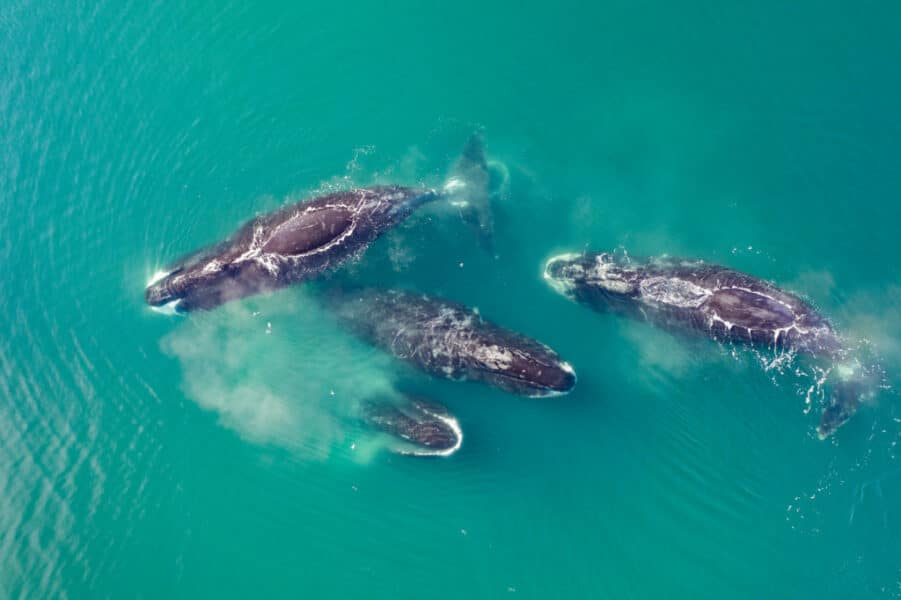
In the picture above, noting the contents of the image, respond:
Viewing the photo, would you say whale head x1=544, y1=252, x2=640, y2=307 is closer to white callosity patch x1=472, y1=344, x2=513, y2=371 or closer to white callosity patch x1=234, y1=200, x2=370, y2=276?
white callosity patch x1=472, y1=344, x2=513, y2=371

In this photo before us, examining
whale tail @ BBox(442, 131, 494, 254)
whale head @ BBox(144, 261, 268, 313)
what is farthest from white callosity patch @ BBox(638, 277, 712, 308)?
whale head @ BBox(144, 261, 268, 313)

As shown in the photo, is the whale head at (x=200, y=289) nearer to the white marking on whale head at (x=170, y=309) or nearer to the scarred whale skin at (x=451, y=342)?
the white marking on whale head at (x=170, y=309)

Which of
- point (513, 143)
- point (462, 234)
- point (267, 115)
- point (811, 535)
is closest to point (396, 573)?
Result: point (462, 234)

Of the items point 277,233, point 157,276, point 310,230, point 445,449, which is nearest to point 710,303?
point 445,449

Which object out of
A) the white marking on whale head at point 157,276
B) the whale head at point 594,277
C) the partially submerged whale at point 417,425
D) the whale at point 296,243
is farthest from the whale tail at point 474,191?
the white marking on whale head at point 157,276

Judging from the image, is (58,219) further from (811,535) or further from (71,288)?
(811,535)

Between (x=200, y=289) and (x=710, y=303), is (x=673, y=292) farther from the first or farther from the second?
(x=200, y=289)
